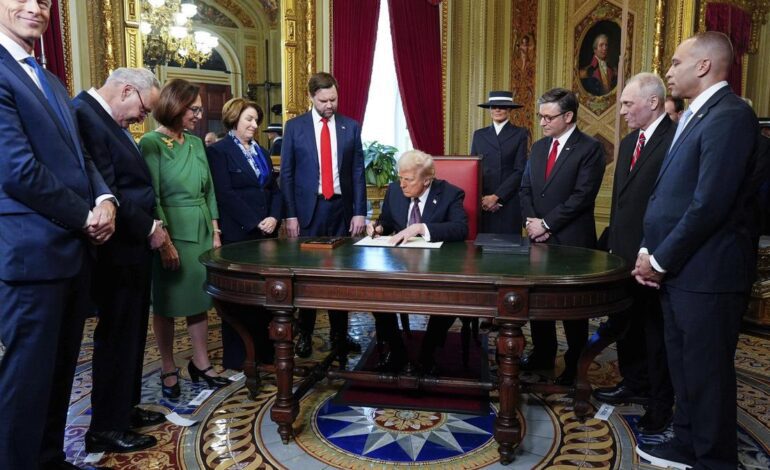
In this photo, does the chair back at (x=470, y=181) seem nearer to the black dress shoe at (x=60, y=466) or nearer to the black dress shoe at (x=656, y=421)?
the black dress shoe at (x=656, y=421)

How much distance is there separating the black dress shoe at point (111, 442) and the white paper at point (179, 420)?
0.26 m

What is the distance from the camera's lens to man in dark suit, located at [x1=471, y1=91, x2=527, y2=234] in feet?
15.9

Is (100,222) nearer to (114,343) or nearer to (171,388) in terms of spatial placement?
(114,343)

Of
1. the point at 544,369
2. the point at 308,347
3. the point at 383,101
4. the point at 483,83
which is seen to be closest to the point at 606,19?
the point at 483,83

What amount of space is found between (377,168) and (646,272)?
4.57 meters

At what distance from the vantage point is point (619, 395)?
3.15 meters

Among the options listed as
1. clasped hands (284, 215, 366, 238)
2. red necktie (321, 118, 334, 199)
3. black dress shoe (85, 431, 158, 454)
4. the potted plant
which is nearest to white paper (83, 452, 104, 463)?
black dress shoe (85, 431, 158, 454)

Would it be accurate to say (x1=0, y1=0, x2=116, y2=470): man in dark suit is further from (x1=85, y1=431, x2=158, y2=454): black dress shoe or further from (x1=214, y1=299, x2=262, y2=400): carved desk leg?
(x1=214, y1=299, x2=262, y2=400): carved desk leg

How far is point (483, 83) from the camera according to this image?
24.5 feet

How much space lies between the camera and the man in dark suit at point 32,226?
1894 millimetres

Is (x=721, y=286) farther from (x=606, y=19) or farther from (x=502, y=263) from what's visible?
(x=606, y=19)

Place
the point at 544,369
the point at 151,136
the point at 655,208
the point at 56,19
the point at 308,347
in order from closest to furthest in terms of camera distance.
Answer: the point at 655,208, the point at 151,136, the point at 544,369, the point at 308,347, the point at 56,19

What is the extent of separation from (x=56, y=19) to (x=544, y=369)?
16.1ft

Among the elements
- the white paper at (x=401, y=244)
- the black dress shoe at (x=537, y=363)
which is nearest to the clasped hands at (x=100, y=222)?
the white paper at (x=401, y=244)
